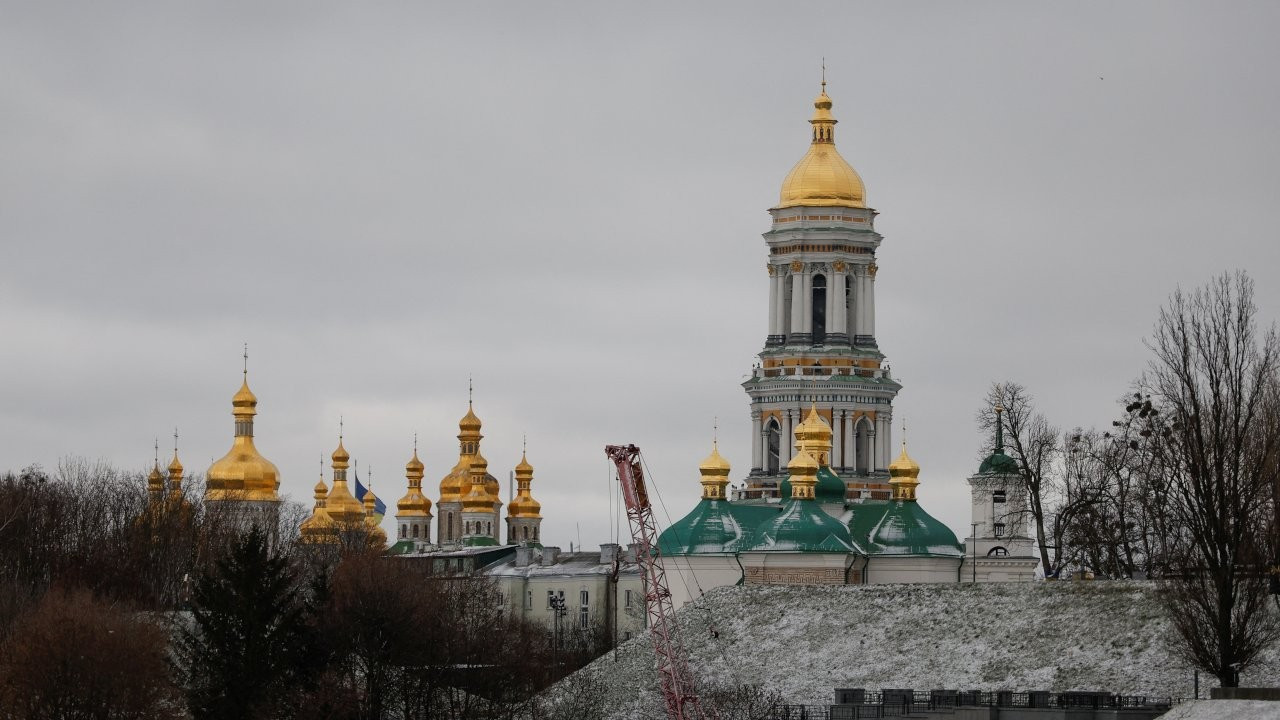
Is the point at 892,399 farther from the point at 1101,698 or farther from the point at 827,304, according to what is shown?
the point at 1101,698

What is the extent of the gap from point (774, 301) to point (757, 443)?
18.1 ft

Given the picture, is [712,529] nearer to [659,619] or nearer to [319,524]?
[659,619]

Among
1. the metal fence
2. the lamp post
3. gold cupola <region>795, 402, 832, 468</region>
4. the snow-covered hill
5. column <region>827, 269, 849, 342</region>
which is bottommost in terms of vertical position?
the metal fence

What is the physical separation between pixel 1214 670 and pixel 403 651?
67.5 ft

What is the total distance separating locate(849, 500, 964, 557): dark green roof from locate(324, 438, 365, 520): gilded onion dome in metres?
36.4

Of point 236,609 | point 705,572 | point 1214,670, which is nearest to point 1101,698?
point 1214,670

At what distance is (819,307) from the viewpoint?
368 feet

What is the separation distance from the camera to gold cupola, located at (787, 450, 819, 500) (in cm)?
9975

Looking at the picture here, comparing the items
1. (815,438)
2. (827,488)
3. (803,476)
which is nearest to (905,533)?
(803,476)

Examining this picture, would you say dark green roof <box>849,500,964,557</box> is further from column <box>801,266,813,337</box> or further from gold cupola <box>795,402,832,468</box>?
column <box>801,266,813,337</box>

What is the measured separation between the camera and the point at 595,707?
74.2 meters

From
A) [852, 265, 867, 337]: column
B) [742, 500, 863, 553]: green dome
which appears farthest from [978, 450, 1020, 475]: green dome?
[852, 265, 867, 337]: column

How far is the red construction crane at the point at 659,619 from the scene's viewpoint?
249ft

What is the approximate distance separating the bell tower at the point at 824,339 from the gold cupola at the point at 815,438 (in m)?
2.61
